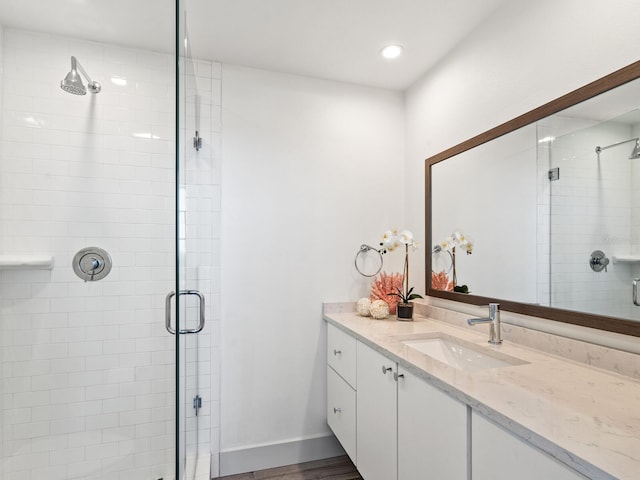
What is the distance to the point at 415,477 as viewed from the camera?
4.17ft

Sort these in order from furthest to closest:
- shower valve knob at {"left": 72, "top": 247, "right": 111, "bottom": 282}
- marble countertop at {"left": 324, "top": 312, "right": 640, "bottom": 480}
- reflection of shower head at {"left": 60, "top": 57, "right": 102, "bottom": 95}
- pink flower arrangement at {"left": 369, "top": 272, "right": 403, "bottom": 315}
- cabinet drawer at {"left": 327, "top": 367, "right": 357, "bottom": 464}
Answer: pink flower arrangement at {"left": 369, "top": 272, "right": 403, "bottom": 315} → cabinet drawer at {"left": 327, "top": 367, "right": 357, "bottom": 464} → shower valve knob at {"left": 72, "top": 247, "right": 111, "bottom": 282} → reflection of shower head at {"left": 60, "top": 57, "right": 102, "bottom": 95} → marble countertop at {"left": 324, "top": 312, "right": 640, "bottom": 480}

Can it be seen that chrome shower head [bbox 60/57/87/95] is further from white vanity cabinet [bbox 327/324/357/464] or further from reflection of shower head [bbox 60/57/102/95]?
white vanity cabinet [bbox 327/324/357/464]

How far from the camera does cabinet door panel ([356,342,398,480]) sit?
1456mm

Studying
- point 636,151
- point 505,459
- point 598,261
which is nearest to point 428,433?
point 505,459

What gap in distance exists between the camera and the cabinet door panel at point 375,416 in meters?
1.46

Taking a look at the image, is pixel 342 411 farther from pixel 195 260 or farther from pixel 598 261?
pixel 598 261

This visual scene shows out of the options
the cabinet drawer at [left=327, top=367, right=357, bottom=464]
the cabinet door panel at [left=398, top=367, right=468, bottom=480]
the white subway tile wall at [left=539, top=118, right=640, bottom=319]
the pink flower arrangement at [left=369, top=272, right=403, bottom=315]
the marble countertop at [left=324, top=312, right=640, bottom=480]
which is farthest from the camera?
the pink flower arrangement at [left=369, top=272, right=403, bottom=315]

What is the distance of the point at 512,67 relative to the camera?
164 centimetres

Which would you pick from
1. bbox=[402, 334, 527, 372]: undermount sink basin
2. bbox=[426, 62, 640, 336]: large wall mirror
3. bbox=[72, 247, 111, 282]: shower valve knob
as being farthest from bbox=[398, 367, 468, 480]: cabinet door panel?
bbox=[72, 247, 111, 282]: shower valve knob

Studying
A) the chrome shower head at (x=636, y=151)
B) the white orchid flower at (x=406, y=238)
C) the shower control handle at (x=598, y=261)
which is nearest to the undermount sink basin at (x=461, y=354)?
the shower control handle at (x=598, y=261)

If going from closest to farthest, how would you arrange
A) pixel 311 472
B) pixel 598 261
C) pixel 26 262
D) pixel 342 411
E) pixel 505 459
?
1. pixel 505 459
2. pixel 598 261
3. pixel 26 262
4. pixel 342 411
5. pixel 311 472

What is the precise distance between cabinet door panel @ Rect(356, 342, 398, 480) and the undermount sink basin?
18 cm

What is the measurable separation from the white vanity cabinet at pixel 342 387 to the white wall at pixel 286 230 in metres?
0.12

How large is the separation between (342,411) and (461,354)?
0.76 m
